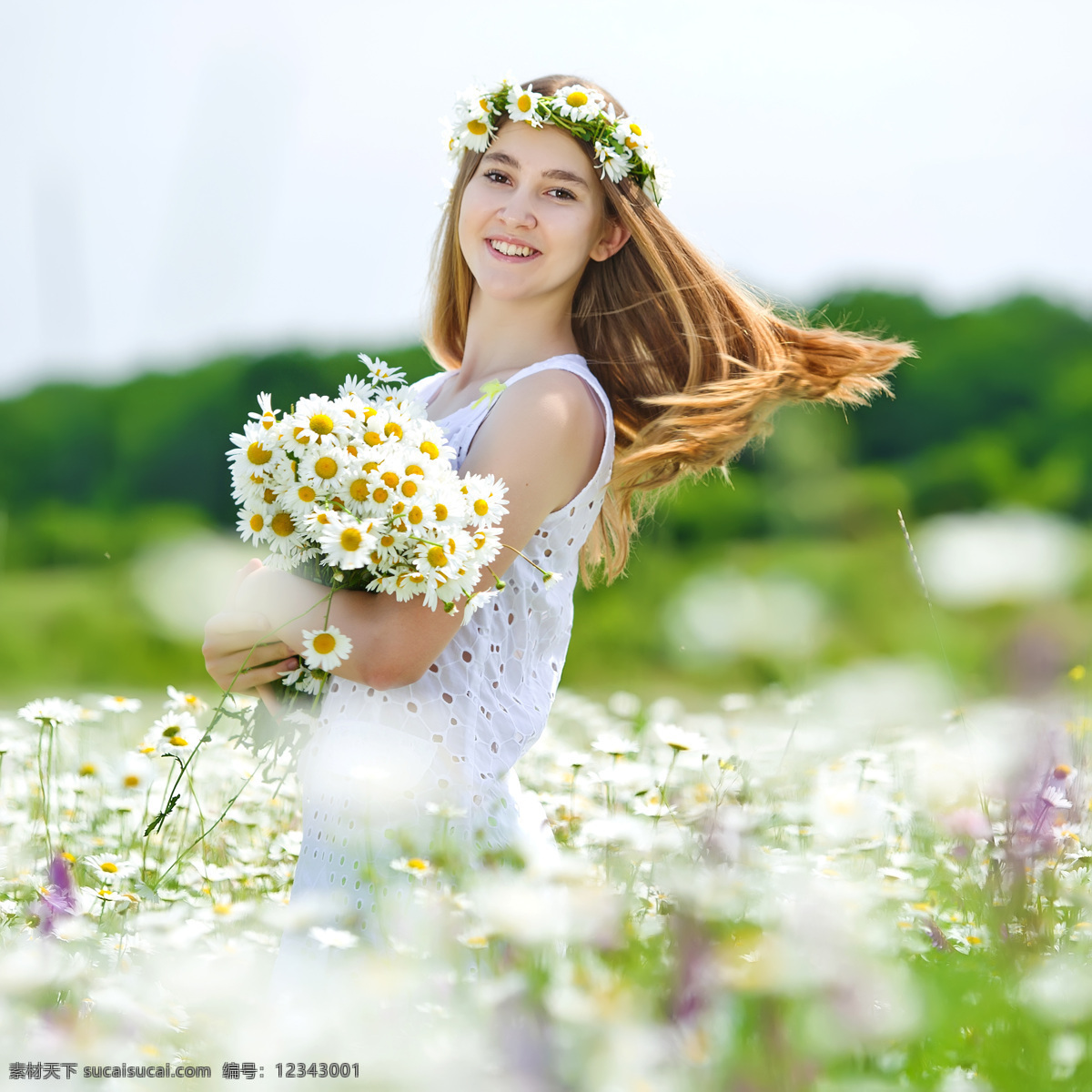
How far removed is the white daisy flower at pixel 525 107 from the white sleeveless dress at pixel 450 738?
26.2 inches

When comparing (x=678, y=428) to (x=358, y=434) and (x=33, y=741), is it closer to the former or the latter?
(x=358, y=434)

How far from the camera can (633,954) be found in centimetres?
157

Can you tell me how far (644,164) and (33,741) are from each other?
2.94 metres

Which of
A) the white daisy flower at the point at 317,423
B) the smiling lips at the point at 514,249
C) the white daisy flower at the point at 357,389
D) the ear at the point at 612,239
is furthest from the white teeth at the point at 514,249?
the white daisy flower at the point at 317,423

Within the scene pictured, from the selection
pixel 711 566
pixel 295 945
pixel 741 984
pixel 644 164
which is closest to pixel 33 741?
pixel 295 945

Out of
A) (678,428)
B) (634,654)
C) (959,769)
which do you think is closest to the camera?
(678,428)

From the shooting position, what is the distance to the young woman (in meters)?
2.44

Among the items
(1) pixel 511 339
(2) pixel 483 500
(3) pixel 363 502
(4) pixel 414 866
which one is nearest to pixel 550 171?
(1) pixel 511 339

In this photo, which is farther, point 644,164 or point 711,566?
point 711,566

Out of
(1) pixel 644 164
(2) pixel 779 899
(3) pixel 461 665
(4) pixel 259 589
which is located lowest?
(2) pixel 779 899

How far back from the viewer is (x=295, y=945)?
242 cm

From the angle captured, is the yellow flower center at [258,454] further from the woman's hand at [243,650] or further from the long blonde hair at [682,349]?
the long blonde hair at [682,349]

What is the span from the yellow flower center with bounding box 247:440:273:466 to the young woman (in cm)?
26

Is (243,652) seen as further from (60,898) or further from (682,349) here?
(682,349)
